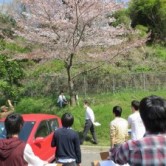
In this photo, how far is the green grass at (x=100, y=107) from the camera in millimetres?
16075

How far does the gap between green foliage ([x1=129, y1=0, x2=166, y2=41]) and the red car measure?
19166 millimetres

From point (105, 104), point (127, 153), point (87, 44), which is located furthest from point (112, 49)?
point (127, 153)

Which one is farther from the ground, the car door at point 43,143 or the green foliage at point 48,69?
the green foliage at point 48,69

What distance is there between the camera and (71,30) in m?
18.1

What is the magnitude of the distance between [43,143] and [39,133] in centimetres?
34

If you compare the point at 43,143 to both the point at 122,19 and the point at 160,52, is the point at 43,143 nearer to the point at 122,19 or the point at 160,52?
the point at 160,52

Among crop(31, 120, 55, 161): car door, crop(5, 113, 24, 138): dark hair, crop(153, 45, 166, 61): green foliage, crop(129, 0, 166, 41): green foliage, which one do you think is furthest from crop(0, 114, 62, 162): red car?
crop(129, 0, 166, 41): green foliage

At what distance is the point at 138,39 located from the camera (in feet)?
68.9

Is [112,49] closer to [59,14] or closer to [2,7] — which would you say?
[59,14]

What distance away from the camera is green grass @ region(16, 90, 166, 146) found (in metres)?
16.1

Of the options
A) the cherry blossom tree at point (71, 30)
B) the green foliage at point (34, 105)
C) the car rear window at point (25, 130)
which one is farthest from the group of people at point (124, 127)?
the green foliage at point (34, 105)

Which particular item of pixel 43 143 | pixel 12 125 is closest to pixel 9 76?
pixel 43 143

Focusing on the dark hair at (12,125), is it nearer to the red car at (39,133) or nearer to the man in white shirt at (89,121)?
the red car at (39,133)

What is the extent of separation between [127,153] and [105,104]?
15428 mm
